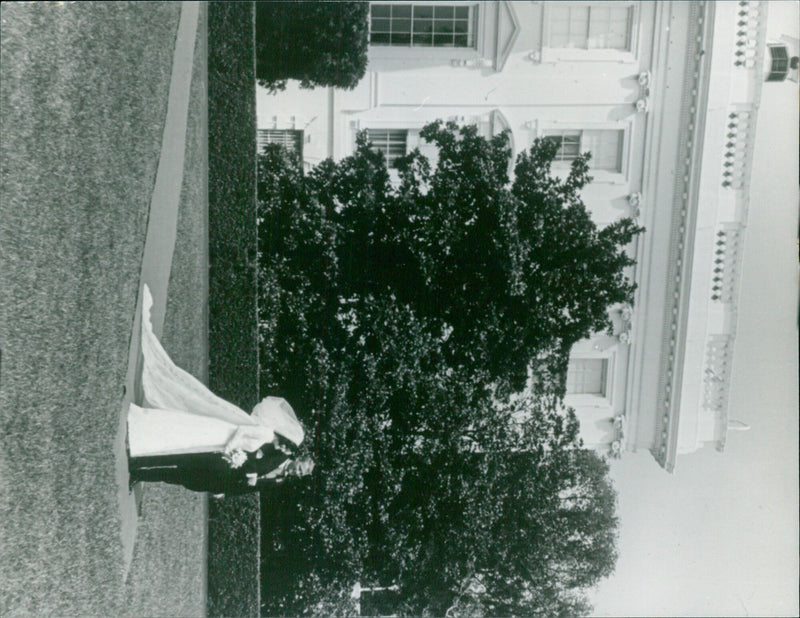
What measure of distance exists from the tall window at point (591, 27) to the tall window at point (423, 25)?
194 centimetres

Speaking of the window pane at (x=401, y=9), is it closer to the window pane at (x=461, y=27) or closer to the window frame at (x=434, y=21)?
the window frame at (x=434, y=21)

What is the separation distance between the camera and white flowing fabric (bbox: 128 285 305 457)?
884cm

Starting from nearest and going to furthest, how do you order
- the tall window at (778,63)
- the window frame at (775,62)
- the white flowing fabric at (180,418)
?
the white flowing fabric at (180,418)
the window frame at (775,62)
the tall window at (778,63)

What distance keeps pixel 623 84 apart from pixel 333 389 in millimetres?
10002

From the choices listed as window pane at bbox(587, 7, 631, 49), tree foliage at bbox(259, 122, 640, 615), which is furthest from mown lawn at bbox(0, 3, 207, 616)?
window pane at bbox(587, 7, 631, 49)

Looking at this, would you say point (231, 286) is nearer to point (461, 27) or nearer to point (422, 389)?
point (422, 389)

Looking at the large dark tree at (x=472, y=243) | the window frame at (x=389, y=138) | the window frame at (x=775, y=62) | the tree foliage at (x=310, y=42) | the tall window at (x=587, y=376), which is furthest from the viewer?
the tall window at (x=587, y=376)

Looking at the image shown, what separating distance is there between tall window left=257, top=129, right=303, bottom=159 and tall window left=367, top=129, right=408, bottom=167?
5.55ft

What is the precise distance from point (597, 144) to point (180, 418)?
1254cm

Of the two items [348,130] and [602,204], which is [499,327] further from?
[348,130]

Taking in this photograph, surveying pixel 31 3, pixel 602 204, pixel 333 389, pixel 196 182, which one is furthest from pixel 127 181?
pixel 602 204

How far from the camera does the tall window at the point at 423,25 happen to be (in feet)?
57.1

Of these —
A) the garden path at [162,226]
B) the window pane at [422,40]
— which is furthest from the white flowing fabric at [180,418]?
the window pane at [422,40]

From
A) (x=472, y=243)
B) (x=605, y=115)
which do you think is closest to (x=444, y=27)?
(x=605, y=115)
